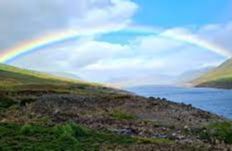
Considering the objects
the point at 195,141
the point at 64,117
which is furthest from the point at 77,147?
the point at 64,117

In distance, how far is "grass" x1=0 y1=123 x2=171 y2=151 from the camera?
2728cm

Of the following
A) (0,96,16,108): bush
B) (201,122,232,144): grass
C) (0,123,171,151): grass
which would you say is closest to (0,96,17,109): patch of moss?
(0,96,16,108): bush

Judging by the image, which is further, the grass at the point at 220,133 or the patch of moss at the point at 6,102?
the patch of moss at the point at 6,102

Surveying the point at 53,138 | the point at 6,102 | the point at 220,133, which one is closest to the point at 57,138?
the point at 53,138

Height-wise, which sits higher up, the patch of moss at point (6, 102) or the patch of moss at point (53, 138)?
the patch of moss at point (6, 102)

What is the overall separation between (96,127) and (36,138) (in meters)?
6.99

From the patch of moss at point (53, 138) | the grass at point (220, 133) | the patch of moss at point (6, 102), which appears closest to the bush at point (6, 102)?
the patch of moss at point (6, 102)

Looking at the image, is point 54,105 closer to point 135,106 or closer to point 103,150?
point 135,106

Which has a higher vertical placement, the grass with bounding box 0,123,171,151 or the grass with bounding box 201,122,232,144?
the grass with bounding box 201,122,232,144

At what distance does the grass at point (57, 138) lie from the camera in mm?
27281

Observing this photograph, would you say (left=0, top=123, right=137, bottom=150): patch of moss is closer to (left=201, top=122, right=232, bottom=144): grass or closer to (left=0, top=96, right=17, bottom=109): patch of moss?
(left=201, top=122, right=232, bottom=144): grass

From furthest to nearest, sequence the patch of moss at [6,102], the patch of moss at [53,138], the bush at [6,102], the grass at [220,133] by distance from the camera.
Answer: the bush at [6,102] < the patch of moss at [6,102] < the grass at [220,133] < the patch of moss at [53,138]

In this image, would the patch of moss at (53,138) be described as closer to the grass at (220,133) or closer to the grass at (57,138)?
the grass at (57,138)

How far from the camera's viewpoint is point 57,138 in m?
29.8
